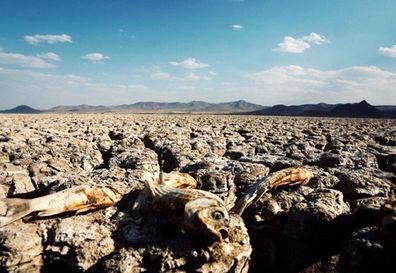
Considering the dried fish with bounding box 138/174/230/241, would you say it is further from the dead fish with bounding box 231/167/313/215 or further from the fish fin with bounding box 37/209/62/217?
the fish fin with bounding box 37/209/62/217

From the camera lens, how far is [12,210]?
3695mm

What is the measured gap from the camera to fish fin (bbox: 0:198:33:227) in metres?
3.64

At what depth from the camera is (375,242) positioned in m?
3.36

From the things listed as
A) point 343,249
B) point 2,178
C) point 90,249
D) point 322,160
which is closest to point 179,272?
point 90,249

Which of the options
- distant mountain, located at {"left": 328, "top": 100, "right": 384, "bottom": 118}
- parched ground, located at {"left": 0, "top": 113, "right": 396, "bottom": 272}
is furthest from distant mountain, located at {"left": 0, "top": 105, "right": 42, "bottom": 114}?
parched ground, located at {"left": 0, "top": 113, "right": 396, "bottom": 272}

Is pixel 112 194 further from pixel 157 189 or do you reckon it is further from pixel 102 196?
pixel 157 189

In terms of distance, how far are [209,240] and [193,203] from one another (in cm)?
36

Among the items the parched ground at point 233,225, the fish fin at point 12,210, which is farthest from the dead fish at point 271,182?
the fish fin at point 12,210

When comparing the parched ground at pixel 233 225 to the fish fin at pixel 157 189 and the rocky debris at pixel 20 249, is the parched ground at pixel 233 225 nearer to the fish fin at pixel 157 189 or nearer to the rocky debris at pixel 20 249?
the rocky debris at pixel 20 249

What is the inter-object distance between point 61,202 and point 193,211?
139cm

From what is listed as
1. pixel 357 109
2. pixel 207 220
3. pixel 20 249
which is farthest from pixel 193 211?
pixel 357 109

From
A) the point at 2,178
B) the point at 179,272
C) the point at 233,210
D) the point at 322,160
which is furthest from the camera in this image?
the point at 322,160

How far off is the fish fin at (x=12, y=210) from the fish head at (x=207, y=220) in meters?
1.54

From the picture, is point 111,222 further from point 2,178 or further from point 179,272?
point 2,178
